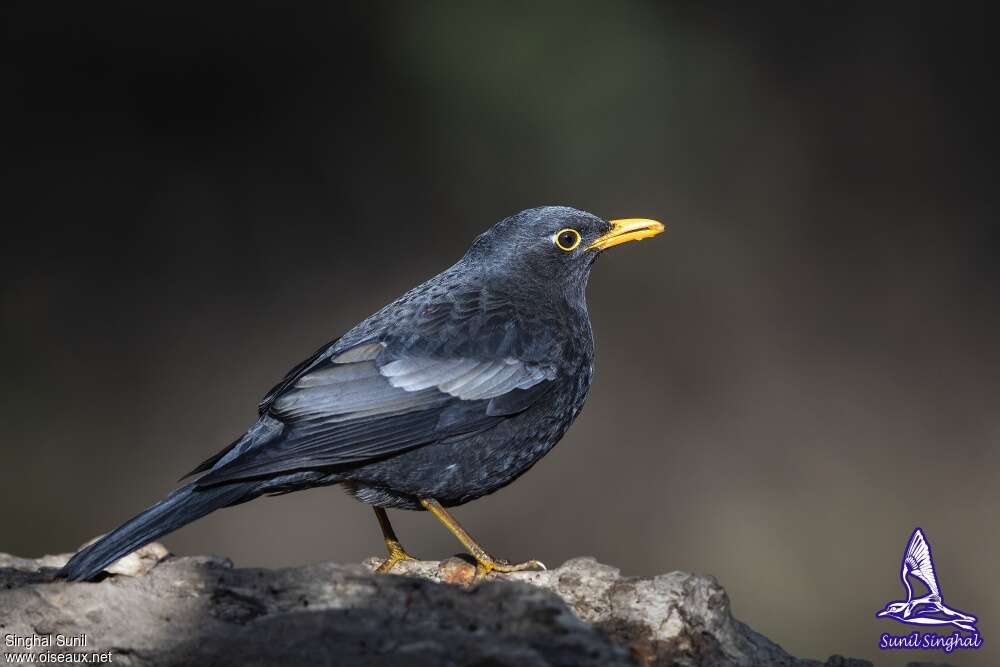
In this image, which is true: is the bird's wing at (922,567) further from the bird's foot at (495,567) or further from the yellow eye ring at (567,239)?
the yellow eye ring at (567,239)

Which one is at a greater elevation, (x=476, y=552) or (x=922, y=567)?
(x=476, y=552)

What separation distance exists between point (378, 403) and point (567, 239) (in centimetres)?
138

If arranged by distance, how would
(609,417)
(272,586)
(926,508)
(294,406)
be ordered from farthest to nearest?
(609,417)
(926,508)
(294,406)
(272,586)

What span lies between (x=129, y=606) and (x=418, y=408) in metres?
1.33

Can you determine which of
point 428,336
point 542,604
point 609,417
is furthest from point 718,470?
point 542,604

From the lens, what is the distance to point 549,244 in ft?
17.7

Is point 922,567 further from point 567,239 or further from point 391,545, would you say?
point 391,545

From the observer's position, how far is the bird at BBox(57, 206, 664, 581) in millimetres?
4328

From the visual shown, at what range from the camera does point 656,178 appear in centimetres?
912

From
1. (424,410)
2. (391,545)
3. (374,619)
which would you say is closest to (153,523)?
(374,619)

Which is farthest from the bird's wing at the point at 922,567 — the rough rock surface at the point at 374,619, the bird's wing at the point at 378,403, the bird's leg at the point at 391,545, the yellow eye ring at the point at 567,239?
the bird's leg at the point at 391,545

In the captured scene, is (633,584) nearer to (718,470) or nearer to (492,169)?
(718,470)

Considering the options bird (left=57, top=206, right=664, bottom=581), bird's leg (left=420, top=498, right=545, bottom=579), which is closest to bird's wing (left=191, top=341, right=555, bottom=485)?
bird (left=57, top=206, right=664, bottom=581)

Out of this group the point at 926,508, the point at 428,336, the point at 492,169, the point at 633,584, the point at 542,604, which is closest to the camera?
the point at 542,604
